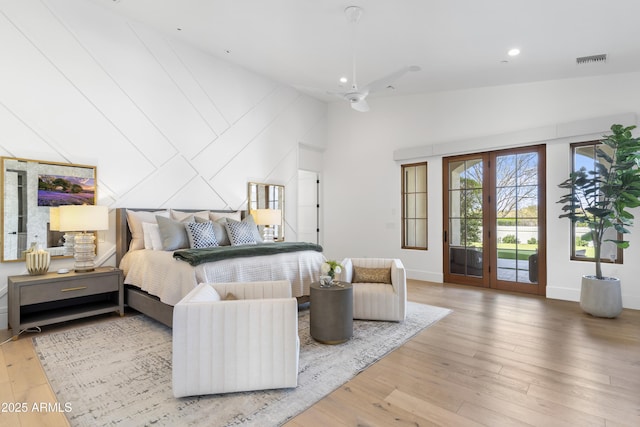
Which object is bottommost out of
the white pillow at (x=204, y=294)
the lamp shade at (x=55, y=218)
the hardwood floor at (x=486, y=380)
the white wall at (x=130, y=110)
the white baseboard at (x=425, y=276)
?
the hardwood floor at (x=486, y=380)

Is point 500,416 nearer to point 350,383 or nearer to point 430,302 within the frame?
point 350,383

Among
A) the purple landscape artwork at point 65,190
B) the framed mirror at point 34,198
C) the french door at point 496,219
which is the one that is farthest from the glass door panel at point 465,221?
the framed mirror at point 34,198

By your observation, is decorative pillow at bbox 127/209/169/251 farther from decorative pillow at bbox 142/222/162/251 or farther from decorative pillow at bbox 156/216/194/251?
decorative pillow at bbox 156/216/194/251

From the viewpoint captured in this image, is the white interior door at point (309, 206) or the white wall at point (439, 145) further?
the white interior door at point (309, 206)

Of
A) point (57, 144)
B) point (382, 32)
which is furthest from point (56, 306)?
point (382, 32)

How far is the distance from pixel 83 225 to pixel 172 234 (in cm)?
89

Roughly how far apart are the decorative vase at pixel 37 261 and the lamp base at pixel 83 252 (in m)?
0.26

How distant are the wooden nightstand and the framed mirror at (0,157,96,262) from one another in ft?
1.30

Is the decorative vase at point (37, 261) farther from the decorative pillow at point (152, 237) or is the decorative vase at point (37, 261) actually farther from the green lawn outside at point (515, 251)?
the green lawn outside at point (515, 251)

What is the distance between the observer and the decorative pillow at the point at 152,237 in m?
3.95

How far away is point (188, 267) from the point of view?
10.1 ft

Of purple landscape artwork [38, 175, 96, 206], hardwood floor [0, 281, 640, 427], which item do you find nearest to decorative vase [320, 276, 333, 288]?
hardwood floor [0, 281, 640, 427]

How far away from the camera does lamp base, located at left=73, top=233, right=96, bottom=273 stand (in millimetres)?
3592

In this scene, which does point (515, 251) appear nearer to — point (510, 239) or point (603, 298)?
point (510, 239)
